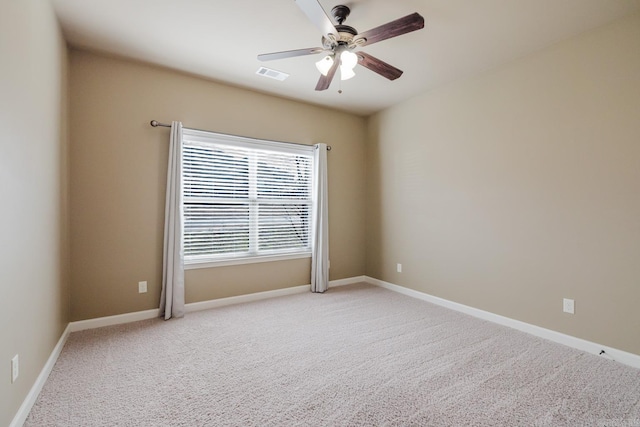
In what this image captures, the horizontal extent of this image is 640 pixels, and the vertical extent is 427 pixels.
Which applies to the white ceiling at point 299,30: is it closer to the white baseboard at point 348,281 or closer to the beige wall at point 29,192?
the beige wall at point 29,192

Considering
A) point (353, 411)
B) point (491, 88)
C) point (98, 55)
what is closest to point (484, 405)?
point (353, 411)

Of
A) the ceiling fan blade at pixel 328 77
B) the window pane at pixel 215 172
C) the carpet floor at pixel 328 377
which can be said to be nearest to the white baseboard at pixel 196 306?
the carpet floor at pixel 328 377

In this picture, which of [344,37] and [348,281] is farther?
[348,281]

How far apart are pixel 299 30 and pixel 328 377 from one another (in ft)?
9.12

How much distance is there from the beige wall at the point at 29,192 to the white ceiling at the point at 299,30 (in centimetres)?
47

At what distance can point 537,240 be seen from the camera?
2906 millimetres

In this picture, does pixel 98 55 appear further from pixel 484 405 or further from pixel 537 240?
pixel 537 240

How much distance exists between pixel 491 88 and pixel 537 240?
1.66 m

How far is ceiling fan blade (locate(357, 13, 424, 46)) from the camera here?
1870 millimetres

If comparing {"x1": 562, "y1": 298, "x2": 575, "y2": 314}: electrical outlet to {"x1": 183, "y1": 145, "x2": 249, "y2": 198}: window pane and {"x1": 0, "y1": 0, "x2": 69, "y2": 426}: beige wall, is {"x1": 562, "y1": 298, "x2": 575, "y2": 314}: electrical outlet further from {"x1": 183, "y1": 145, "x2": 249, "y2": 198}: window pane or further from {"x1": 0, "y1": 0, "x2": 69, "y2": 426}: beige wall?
{"x1": 0, "y1": 0, "x2": 69, "y2": 426}: beige wall

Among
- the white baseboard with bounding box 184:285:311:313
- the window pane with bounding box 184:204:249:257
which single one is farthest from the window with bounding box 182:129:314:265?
the white baseboard with bounding box 184:285:311:313

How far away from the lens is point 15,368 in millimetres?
1624

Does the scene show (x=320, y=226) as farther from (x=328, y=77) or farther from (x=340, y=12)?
(x=340, y=12)

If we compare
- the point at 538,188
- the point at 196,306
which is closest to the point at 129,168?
the point at 196,306
